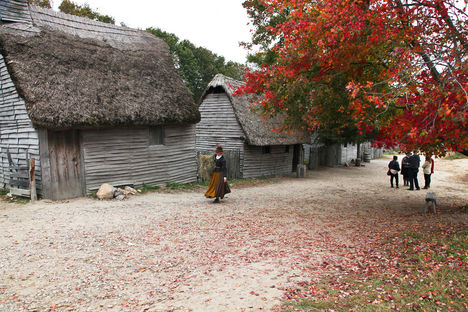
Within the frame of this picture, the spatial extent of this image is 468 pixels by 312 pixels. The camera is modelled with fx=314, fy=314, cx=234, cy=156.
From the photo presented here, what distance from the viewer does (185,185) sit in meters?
15.4

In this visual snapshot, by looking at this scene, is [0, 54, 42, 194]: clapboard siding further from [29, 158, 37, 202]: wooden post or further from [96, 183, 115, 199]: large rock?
[96, 183, 115, 199]: large rock

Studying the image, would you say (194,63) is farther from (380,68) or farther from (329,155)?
(380,68)

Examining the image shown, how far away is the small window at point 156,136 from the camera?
1445 cm

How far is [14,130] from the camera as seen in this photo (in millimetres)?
12070

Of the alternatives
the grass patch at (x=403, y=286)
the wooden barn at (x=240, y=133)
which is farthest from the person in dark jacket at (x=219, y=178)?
the wooden barn at (x=240, y=133)

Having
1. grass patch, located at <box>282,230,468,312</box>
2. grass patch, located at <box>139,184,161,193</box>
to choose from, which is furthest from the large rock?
grass patch, located at <box>282,230,468,312</box>

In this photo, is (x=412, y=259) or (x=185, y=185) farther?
(x=185, y=185)

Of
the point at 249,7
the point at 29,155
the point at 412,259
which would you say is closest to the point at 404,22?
the point at 412,259

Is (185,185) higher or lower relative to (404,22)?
lower

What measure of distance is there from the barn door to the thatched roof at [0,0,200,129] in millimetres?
831

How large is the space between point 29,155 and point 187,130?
6.88 meters

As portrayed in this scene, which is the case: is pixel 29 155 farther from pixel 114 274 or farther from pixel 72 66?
pixel 114 274

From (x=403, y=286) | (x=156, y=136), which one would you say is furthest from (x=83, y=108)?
(x=403, y=286)

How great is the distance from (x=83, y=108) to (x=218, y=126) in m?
9.52
